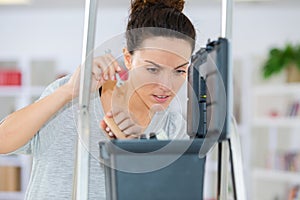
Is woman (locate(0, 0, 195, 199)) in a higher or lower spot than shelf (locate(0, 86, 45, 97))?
lower

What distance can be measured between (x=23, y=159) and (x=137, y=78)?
394 centimetres

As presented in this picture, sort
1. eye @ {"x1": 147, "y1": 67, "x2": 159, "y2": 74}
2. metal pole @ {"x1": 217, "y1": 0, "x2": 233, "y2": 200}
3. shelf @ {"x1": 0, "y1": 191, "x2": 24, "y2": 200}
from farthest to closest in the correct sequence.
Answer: shelf @ {"x1": 0, "y1": 191, "x2": 24, "y2": 200}, metal pole @ {"x1": 217, "y1": 0, "x2": 233, "y2": 200}, eye @ {"x1": 147, "y1": 67, "x2": 159, "y2": 74}

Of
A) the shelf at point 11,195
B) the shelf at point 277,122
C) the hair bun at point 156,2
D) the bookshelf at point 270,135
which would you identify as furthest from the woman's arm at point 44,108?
the shelf at point 11,195

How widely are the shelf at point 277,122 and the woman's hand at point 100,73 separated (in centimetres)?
352

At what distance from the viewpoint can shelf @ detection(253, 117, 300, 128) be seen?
14.3 ft

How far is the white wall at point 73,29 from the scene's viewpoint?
17.0 feet

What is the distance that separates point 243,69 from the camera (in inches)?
185

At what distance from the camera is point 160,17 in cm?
100

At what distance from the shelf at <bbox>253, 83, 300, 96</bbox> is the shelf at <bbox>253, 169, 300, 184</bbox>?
1.97ft

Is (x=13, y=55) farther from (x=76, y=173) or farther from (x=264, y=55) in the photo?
(x=76, y=173)

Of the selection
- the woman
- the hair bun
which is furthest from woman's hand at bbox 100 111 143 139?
the hair bun

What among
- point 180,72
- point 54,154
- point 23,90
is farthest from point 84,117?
point 23,90

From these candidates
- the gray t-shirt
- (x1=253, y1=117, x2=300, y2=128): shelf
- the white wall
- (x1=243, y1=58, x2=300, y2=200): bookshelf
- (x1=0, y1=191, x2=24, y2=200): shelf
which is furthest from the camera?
the white wall

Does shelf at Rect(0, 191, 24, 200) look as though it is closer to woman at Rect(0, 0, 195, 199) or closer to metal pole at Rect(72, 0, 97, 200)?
woman at Rect(0, 0, 195, 199)
